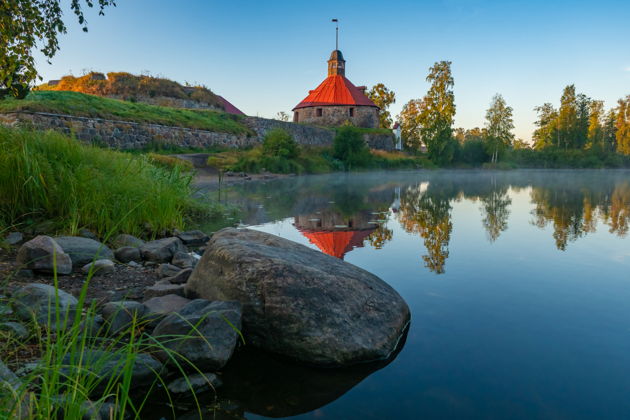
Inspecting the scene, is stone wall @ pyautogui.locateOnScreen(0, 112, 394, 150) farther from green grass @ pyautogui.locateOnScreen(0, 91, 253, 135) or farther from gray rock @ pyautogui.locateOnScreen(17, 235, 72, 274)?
gray rock @ pyautogui.locateOnScreen(17, 235, 72, 274)

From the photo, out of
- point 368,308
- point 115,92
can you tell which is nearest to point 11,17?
point 368,308

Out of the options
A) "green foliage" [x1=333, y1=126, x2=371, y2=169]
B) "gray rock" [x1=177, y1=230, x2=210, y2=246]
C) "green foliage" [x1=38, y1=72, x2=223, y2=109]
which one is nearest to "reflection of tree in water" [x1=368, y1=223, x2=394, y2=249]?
"gray rock" [x1=177, y1=230, x2=210, y2=246]

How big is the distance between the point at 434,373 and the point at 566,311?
1.62m

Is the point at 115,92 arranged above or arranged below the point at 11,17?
above

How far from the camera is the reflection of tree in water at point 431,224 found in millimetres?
5008

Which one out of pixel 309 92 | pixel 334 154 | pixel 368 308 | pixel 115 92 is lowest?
pixel 368 308

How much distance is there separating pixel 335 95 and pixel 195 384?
42.1 m

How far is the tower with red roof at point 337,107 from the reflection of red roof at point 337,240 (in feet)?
115

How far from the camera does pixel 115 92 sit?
28.0m

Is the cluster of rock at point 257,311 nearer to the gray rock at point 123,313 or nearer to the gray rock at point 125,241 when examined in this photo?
the gray rock at point 123,313

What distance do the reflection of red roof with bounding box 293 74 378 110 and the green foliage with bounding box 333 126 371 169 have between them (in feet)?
43.3

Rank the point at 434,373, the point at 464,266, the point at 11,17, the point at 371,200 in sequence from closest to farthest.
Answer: the point at 434,373, the point at 464,266, the point at 11,17, the point at 371,200

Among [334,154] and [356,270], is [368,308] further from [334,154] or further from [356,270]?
[334,154]

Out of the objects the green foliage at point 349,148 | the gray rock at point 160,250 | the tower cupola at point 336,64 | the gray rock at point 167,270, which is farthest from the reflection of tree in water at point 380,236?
the tower cupola at point 336,64
